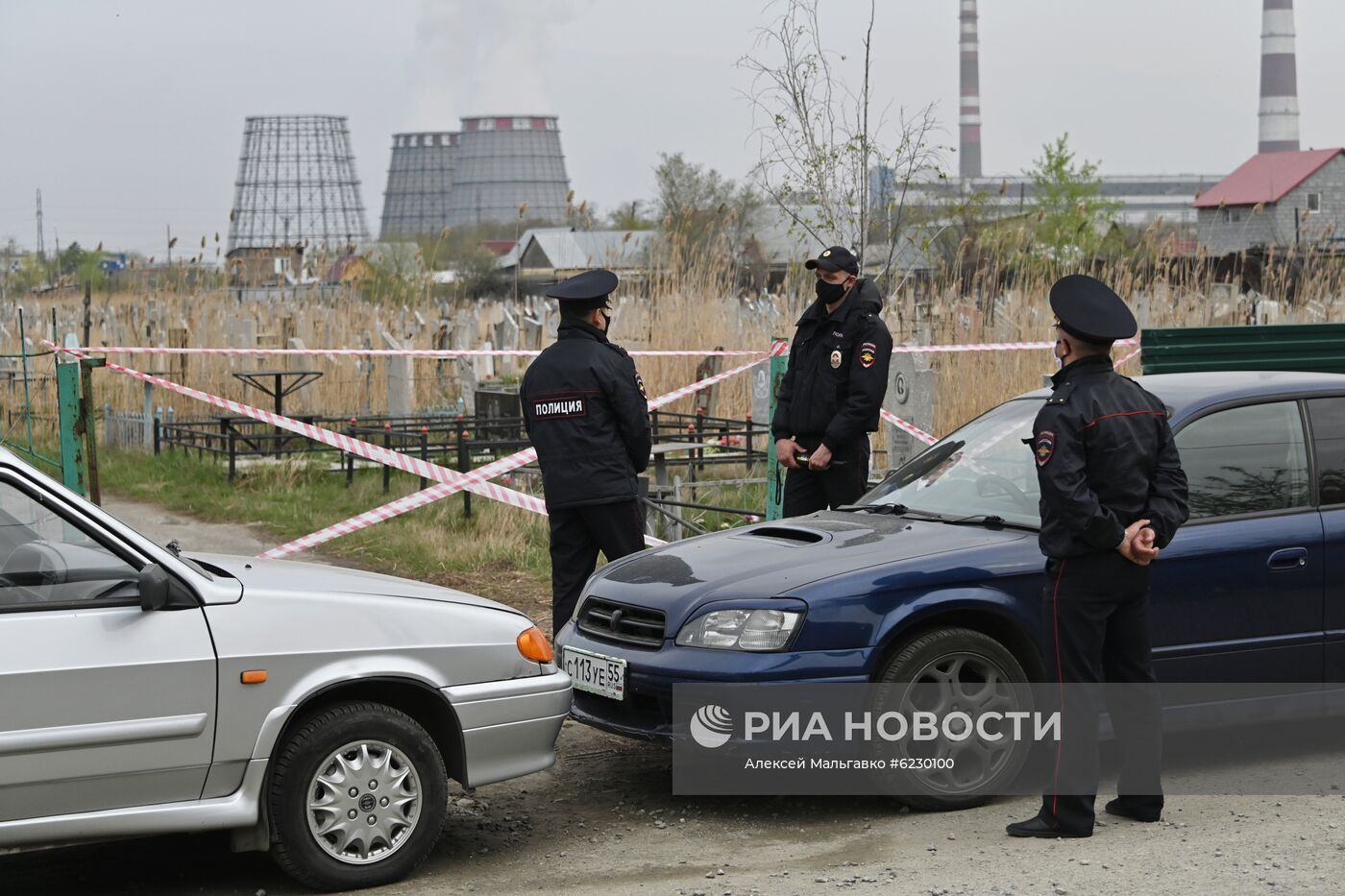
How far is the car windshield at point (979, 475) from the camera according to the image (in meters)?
6.11

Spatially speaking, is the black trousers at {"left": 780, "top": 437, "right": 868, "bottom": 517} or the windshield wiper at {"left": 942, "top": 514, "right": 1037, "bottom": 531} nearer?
the windshield wiper at {"left": 942, "top": 514, "right": 1037, "bottom": 531}

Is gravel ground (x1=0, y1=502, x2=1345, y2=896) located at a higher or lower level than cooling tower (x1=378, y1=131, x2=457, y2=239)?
lower

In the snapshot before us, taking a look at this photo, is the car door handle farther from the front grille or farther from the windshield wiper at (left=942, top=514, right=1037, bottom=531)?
the front grille

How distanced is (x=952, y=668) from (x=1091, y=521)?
0.79 meters

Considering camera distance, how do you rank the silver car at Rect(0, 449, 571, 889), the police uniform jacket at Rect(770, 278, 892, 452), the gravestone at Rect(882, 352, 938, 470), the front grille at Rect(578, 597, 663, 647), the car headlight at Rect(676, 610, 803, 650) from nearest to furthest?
the silver car at Rect(0, 449, 571, 889) < the car headlight at Rect(676, 610, 803, 650) < the front grille at Rect(578, 597, 663, 647) < the police uniform jacket at Rect(770, 278, 892, 452) < the gravestone at Rect(882, 352, 938, 470)

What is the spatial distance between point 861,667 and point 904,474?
1517 millimetres

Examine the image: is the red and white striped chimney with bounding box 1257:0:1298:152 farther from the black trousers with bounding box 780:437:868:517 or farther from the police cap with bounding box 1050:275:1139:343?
the police cap with bounding box 1050:275:1139:343

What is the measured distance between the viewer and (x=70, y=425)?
9.28m

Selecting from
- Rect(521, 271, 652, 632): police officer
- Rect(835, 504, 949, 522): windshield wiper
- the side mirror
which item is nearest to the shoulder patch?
Rect(835, 504, 949, 522): windshield wiper

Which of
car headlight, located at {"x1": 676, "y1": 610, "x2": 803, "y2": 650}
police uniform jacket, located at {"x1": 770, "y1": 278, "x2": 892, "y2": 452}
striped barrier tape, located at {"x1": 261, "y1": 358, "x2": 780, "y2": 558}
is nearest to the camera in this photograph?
car headlight, located at {"x1": 676, "y1": 610, "x2": 803, "y2": 650}

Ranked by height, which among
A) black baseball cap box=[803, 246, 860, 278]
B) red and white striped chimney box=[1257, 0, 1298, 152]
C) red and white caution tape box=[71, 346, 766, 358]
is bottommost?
red and white caution tape box=[71, 346, 766, 358]

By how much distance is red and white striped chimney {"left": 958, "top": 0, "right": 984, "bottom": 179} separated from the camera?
150 meters

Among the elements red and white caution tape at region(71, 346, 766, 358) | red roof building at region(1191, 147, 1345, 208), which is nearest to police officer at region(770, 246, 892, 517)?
red and white caution tape at region(71, 346, 766, 358)

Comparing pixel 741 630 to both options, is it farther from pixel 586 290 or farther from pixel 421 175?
pixel 421 175
